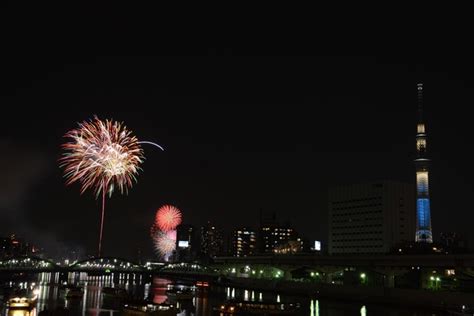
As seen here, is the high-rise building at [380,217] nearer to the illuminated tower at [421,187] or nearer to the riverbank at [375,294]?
the illuminated tower at [421,187]

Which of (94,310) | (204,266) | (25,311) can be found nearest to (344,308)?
(94,310)

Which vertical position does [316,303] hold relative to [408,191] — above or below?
below

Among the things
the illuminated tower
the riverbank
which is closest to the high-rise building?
the illuminated tower

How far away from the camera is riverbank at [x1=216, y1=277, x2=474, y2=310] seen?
72706 mm

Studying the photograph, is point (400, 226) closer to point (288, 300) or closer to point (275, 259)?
point (275, 259)

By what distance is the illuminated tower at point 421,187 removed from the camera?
554 feet

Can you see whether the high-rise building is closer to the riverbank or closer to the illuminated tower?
the illuminated tower

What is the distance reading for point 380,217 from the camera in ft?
596

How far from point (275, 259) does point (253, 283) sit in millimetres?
8181

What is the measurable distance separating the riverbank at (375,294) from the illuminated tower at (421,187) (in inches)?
2729

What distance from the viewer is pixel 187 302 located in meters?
89.3

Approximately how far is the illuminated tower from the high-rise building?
871cm

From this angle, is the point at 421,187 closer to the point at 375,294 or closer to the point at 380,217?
the point at 380,217

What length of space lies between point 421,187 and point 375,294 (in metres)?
95.6
